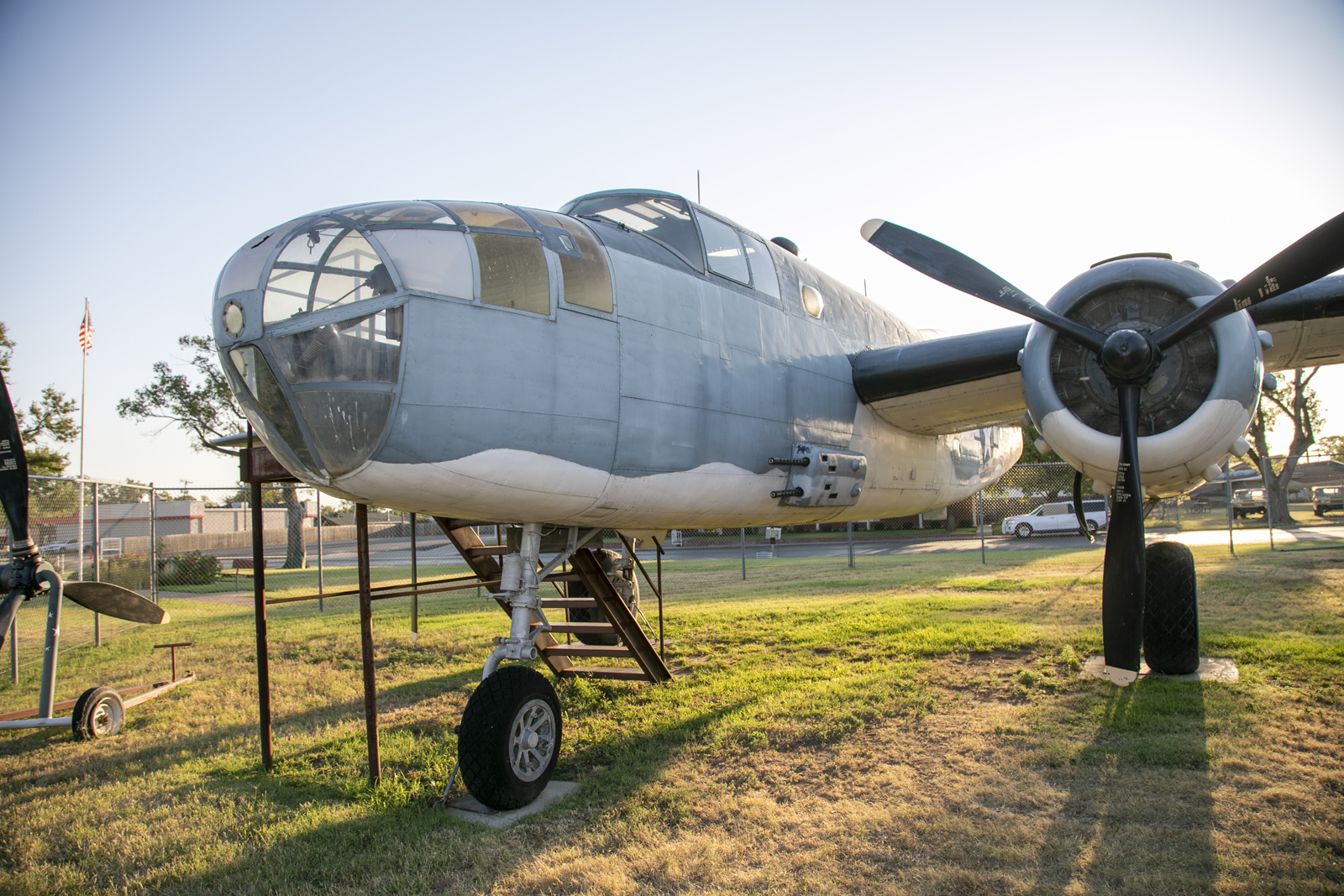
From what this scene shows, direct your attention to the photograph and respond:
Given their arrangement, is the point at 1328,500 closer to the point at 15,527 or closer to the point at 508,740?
the point at 508,740

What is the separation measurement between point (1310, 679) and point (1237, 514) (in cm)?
4582

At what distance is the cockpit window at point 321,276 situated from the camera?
12.5 feet

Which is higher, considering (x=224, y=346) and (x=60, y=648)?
(x=224, y=346)

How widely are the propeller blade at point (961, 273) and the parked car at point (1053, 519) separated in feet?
87.6

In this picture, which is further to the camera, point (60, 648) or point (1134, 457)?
point (60, 648)

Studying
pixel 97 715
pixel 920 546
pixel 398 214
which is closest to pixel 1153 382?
pixel 398 214

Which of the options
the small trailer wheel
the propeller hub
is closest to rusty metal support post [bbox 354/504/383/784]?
the small trailer wheel

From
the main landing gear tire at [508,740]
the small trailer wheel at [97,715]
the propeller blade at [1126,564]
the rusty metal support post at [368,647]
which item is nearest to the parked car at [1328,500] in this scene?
the propeller blade at [1126,564]

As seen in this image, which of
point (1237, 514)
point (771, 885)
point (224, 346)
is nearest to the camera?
point (771, 885)

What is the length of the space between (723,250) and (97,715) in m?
6.76

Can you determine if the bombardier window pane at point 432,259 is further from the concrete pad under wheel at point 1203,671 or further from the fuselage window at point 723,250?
the concrete pad under wheel at point 1203,671

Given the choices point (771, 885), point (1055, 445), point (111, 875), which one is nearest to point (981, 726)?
Answer: point (1055, 445)

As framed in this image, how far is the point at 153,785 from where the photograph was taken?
17.5 ft

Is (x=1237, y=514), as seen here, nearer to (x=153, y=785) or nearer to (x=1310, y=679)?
(x=1310, y=679)
